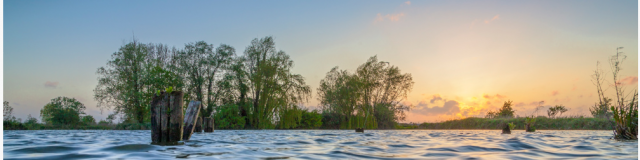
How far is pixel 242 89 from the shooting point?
39.5 m

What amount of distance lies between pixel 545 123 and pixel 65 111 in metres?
44.1

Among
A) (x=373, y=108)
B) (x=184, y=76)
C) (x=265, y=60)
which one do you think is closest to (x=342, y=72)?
(x=373, y=108)

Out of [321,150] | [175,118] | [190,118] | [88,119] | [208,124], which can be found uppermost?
[175,118]

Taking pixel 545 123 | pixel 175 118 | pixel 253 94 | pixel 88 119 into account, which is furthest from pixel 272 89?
pixel 175 118

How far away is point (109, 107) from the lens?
36.1 metres

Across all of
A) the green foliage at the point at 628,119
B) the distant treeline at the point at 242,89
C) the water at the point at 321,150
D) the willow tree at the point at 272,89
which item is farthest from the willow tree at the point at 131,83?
the green foliage at the point at 628,119

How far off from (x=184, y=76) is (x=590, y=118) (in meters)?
39.8

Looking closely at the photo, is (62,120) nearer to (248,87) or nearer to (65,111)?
A: (65,111)

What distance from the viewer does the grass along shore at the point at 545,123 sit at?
32.6 metres

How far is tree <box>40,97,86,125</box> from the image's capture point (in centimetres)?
3244

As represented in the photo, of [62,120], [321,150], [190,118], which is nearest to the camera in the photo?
[321,150]

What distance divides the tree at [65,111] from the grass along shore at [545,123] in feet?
123

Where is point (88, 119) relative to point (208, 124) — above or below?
below

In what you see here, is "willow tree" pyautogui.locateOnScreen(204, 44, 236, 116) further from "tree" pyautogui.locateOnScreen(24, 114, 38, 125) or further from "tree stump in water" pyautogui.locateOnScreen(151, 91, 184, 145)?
"tree stump in water" pyautogui.locateOnScreen(151, 91, 184, 145)
